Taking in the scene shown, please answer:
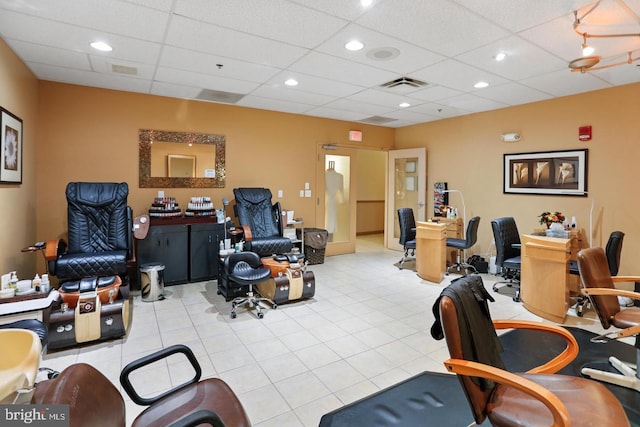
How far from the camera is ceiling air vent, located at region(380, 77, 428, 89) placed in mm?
4332

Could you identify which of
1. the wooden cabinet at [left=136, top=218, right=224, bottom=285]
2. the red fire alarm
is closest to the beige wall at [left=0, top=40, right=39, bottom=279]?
the wooden cabinet at [left=136, top=218, right=224, bottom=285]

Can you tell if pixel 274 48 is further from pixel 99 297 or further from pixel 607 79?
pixel 607 79

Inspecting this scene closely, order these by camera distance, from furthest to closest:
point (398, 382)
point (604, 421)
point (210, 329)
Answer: point (210, 329) < point (398, 382) < point (604, 421)

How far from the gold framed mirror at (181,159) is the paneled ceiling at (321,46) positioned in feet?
2.19

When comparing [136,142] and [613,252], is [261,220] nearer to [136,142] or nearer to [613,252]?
[136,142]

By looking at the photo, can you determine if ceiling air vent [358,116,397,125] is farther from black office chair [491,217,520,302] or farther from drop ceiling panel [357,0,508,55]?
drop ceiling panel [357,0,508,55]

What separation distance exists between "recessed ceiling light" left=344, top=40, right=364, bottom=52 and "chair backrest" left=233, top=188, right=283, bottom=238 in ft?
9.31

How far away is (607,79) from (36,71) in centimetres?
699

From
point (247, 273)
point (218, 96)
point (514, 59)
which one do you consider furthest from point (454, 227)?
point (218, 96)

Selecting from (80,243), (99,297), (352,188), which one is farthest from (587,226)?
(80,243)

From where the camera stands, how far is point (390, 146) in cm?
779

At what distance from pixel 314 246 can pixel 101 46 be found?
166 inches

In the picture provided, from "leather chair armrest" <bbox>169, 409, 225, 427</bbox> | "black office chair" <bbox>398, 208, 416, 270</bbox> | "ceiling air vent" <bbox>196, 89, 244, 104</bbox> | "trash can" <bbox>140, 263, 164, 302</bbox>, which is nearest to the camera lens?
"leather chair armrest" <bbox>169, 409, 225, 427</bbox>

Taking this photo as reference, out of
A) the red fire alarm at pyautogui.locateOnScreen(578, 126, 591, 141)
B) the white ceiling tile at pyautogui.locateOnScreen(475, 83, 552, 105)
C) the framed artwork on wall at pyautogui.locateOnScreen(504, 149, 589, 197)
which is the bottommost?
the framed artwork on wall at pyautogui.locateOnScreen(504, 149, 589, 197)
